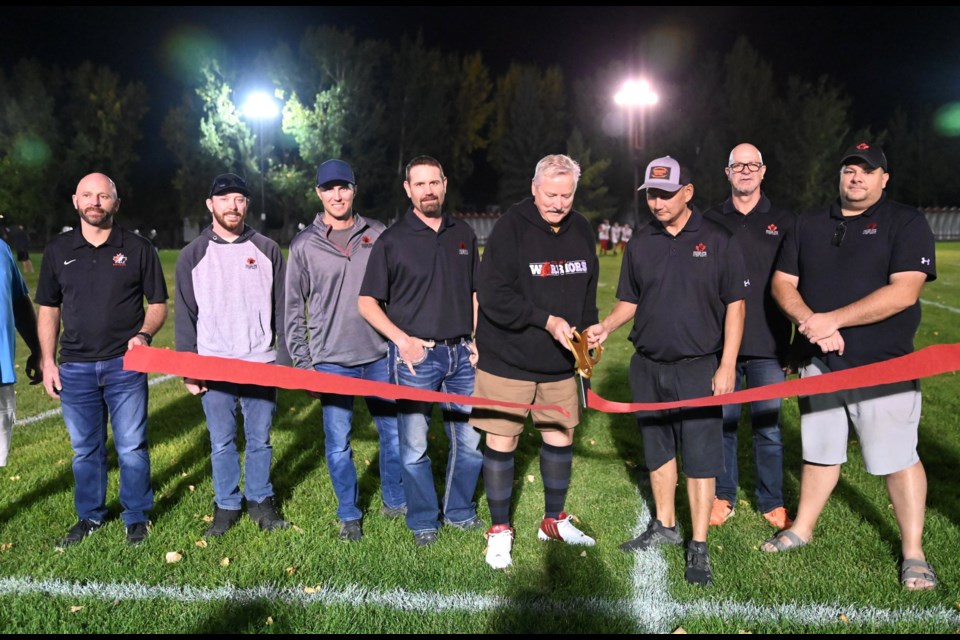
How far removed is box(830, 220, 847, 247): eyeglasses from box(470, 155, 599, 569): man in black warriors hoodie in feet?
4.33

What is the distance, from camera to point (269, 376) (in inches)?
168

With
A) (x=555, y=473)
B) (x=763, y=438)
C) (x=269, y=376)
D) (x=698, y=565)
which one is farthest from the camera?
(x=763, y=438)

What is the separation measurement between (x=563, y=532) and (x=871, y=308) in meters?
2.22

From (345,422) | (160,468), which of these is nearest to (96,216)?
(345,422)

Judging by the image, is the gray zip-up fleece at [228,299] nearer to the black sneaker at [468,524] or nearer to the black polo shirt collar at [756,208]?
the black sneaker at [468,524]

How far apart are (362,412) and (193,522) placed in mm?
3211

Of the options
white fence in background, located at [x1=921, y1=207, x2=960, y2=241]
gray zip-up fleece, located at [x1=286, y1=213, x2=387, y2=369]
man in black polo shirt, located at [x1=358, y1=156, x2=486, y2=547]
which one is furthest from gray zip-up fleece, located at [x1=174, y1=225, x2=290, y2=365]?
white fence in background, located at [x1=921, y1=207, x2=960, y2=241]

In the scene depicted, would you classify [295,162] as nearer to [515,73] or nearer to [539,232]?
[515,73]

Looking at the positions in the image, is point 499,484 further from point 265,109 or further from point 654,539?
point 265,109

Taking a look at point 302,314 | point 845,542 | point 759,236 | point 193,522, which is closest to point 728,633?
point 845,542

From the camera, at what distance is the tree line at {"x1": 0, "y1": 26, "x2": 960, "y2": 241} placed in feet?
180

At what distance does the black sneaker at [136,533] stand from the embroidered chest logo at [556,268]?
3018 mm

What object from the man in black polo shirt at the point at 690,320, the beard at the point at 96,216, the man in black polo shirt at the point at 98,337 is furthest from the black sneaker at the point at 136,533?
the man in black polo shirt at the point at 690,320

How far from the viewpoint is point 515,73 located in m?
70.4
